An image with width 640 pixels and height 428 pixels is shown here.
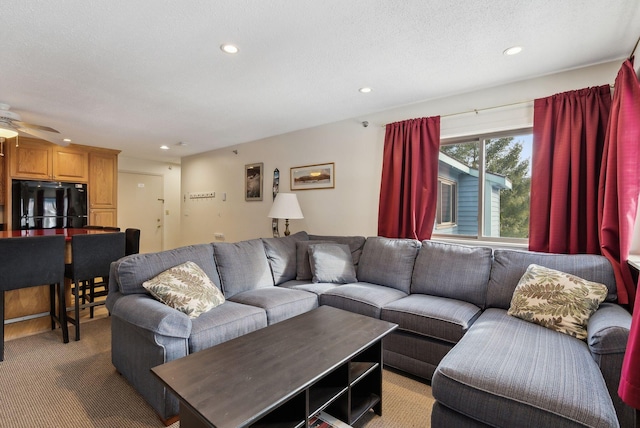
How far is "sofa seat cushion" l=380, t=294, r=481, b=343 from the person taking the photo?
6.72 ft

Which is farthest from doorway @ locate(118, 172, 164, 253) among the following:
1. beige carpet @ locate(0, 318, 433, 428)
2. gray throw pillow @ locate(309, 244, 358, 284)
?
gray throw pillow @ locate(309, 244, 358, 284)

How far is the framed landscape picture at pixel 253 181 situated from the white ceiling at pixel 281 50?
144 centimetres

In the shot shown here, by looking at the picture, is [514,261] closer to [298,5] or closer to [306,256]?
[306,256]

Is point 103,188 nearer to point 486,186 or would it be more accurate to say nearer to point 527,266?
point 486,186

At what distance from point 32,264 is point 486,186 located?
4.16 metres

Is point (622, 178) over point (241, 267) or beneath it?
over

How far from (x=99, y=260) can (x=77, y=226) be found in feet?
9.27

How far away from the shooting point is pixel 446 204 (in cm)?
328

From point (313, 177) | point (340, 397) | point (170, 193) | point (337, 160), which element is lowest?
point (340, 397)

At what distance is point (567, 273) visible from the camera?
2.12m

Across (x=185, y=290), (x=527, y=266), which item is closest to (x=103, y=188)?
(x=185, y=290)

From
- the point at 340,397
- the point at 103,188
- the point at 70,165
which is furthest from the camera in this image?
the point at 103,188

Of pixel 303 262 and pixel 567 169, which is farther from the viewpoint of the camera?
pixel 303 262

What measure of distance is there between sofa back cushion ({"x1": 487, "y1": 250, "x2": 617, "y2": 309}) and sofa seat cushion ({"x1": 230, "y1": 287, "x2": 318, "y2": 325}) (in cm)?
149
